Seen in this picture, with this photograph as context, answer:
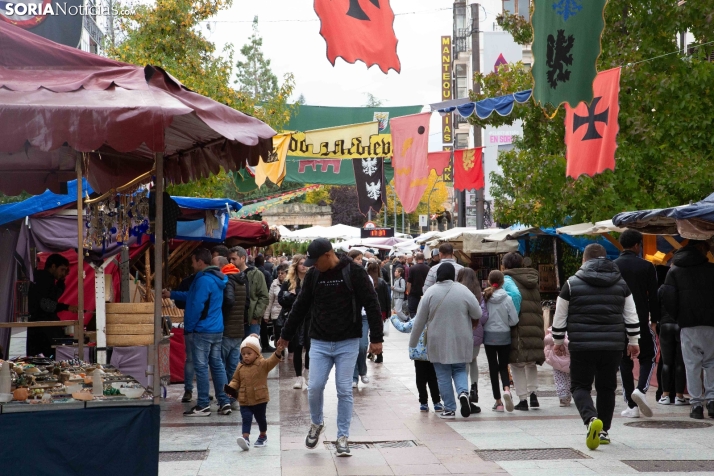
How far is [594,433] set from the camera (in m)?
8.12

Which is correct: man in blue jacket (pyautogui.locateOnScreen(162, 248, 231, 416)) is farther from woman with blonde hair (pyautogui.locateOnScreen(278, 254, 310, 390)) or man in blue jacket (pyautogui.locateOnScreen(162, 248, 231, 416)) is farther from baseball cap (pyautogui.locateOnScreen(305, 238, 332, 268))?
baseball cap (pyautogui.locateOnScreen(305, 238, 332, 268))

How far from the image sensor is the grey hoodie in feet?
35.1

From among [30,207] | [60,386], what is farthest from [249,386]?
[30,207]

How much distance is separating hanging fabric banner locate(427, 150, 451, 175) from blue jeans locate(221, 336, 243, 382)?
520 inches

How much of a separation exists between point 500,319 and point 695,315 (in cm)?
219

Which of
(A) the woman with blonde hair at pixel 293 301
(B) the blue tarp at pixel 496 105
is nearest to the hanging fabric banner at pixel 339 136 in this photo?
(B) the blue tarp at pixel 496 105

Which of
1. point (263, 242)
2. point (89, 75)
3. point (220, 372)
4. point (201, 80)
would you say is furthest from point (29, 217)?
point (201, 80)

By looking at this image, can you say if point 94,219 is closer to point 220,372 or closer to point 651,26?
point 220,372

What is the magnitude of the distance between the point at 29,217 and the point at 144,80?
605cm

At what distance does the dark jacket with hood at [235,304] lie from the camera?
36.9 feet

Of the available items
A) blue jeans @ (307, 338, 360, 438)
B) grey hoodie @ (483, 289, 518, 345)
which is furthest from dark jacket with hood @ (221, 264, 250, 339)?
grey hoodie @ (483, 289, 518, 345)

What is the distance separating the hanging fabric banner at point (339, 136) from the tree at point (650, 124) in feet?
14.5

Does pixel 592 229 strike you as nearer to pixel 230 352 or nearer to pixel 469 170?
pixel 230 352

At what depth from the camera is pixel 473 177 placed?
2295cm
